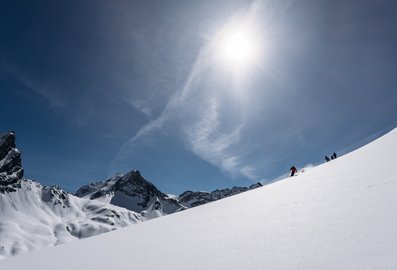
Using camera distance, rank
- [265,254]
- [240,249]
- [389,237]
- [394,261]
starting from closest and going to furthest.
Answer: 1. [394,261]
2. [389,237]
3. [265,254]
4. [240,249]

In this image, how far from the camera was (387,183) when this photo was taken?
5.73 m

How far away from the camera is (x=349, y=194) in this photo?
19.1 feet

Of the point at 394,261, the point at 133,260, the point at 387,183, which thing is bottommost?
the point at 394,261

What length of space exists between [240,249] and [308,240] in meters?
0.84

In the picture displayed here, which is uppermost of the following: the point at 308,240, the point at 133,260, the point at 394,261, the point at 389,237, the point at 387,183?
the point at 387,183

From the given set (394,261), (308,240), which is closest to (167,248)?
(308,240)

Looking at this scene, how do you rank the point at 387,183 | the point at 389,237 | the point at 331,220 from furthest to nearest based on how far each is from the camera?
the point at 387,183 → the point at 331,220 → the point at 389,237

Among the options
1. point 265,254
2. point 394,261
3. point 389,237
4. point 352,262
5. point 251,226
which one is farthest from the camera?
point 251,226

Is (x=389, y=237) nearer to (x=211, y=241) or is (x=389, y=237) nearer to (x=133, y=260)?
(x=211, y=241)

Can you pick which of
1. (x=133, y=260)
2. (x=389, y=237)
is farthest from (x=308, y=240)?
(x=133, y=260)

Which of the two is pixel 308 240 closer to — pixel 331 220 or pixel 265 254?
pixel 265 254

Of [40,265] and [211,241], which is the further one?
[40,265]

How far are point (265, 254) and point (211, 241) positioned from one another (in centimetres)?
148

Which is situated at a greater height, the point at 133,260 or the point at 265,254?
the point at 133,260
